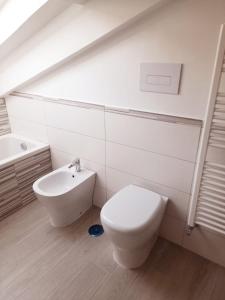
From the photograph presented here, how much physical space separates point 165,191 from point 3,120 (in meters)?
2.06

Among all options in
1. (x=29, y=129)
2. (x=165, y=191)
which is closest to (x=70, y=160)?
(x=29, y=129)

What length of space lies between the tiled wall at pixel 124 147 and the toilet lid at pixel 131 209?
0.16 meters

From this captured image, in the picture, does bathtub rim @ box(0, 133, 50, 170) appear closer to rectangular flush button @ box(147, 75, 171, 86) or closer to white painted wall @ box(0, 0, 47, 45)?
white painted wall @ box(0, 0, 47, 45)

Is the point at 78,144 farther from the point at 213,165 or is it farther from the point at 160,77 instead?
the point at 213,165

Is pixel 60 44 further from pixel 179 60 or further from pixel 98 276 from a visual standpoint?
pixel 98 276

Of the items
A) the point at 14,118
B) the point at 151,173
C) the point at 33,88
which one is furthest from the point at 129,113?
the point at 14,118

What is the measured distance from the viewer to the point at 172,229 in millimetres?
1848

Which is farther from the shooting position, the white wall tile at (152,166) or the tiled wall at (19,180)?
the tiled wall at (19,180)

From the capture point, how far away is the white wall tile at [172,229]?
1.80 m

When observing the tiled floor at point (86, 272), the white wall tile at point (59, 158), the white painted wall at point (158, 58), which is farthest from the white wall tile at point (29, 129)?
the tiled floor at point (86, 272)

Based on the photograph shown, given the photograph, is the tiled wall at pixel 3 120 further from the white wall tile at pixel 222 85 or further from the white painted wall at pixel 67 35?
the white wall tile at pixel 222 85

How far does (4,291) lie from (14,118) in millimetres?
1806

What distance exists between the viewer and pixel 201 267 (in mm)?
1684

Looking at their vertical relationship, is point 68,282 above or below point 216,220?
below
